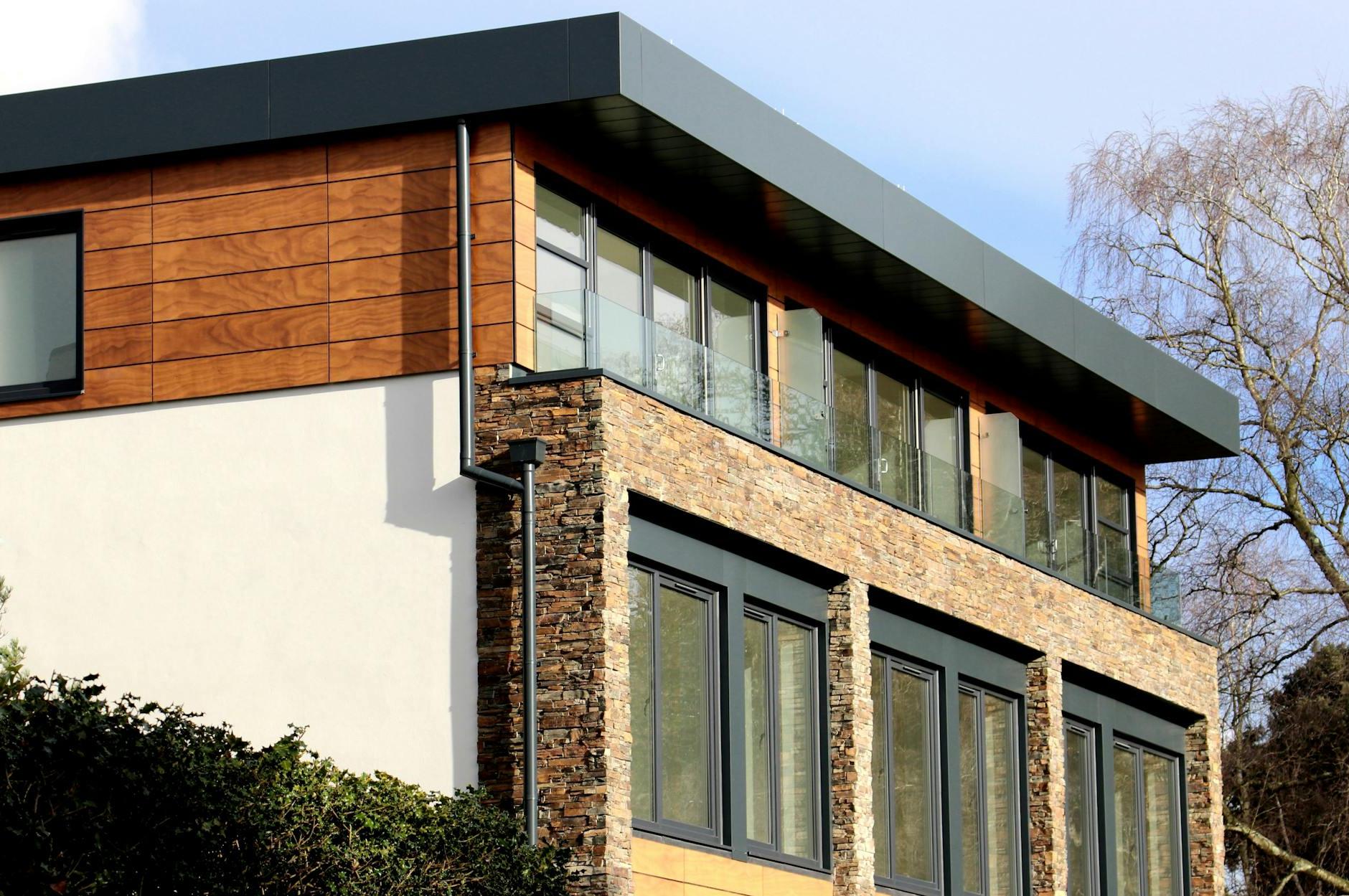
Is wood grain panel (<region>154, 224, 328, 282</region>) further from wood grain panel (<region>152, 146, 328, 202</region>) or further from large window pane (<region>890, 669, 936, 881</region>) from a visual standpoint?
large window pane (<region>890, 669, 936, 881</region>)

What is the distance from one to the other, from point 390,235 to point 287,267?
41.5 inches

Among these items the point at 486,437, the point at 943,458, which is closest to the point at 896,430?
the point at 943,458

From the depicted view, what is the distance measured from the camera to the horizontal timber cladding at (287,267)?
865 inches

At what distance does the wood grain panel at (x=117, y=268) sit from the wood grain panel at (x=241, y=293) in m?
0.27

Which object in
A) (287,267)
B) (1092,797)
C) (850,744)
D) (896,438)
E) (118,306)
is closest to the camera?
(287,267)

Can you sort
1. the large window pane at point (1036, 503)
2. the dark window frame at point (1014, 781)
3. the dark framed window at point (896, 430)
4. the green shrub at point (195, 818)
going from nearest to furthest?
the green shrub at point (195, 818)
the dark framed window at point (896, 430)
the dark window frame at point (1014, 781)
the large window pane at point (1036, 503)

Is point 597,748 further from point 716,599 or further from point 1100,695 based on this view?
point 1100,695

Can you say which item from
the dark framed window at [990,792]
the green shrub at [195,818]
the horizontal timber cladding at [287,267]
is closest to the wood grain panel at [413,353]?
the horizontal timber cladding at [287,267]

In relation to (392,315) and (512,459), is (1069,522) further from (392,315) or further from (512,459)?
(392,315)

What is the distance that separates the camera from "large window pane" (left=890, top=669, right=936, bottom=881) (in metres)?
26.8

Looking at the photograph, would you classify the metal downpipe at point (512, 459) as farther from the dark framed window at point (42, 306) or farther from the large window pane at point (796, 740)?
the large window pane at point (796, 740)

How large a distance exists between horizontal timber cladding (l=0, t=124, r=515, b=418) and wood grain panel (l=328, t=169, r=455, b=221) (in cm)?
1

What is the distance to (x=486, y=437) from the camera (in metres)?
21.6

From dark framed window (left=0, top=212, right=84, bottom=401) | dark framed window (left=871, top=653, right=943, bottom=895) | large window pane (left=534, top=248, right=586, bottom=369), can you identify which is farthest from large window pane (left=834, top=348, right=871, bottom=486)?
dark framed window (left=0, top=212, right=84, bottom=401)
